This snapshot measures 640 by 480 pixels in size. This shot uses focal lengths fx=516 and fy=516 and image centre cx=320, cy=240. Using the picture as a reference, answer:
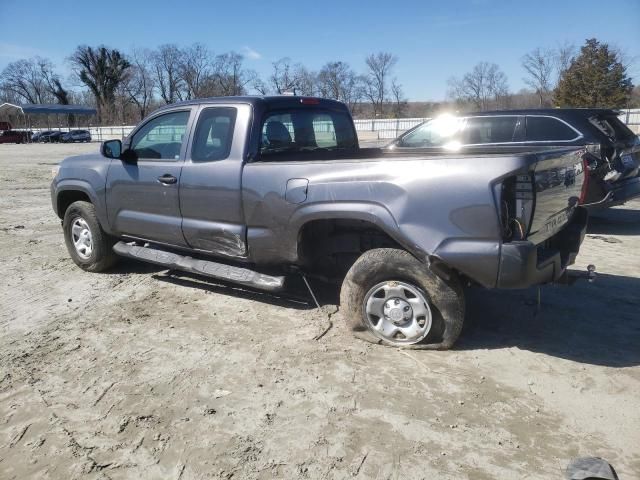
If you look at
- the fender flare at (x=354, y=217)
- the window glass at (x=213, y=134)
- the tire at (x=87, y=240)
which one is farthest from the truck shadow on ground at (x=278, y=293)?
the window glass at (x=213, y=134)

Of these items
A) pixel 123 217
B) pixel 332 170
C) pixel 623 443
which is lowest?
pixel 623 443

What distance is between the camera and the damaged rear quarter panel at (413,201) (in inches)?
126

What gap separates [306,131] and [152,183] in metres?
1.56

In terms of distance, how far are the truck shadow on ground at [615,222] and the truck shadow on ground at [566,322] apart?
8.92 ft

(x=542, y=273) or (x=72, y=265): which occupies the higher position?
(x=542, y=273)

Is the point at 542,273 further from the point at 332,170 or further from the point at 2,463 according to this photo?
the point at 2,463

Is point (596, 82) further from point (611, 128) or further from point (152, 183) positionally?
point (152, 183)

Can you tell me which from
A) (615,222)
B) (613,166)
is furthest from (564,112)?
(615,222)

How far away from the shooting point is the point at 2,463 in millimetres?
2674

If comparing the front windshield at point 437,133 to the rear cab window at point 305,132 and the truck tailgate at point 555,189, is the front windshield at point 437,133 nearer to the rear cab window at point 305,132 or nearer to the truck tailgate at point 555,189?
the rear cab window at point 305,132

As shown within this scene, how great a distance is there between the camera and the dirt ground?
266cm

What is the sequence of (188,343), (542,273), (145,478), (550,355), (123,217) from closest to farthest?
1. (145,478)
2. (542,273)
3. (550,355)
4. (188,343)
5. (123,217)

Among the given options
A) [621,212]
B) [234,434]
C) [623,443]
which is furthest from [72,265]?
[621,212]

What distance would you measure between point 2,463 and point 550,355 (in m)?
3.49
